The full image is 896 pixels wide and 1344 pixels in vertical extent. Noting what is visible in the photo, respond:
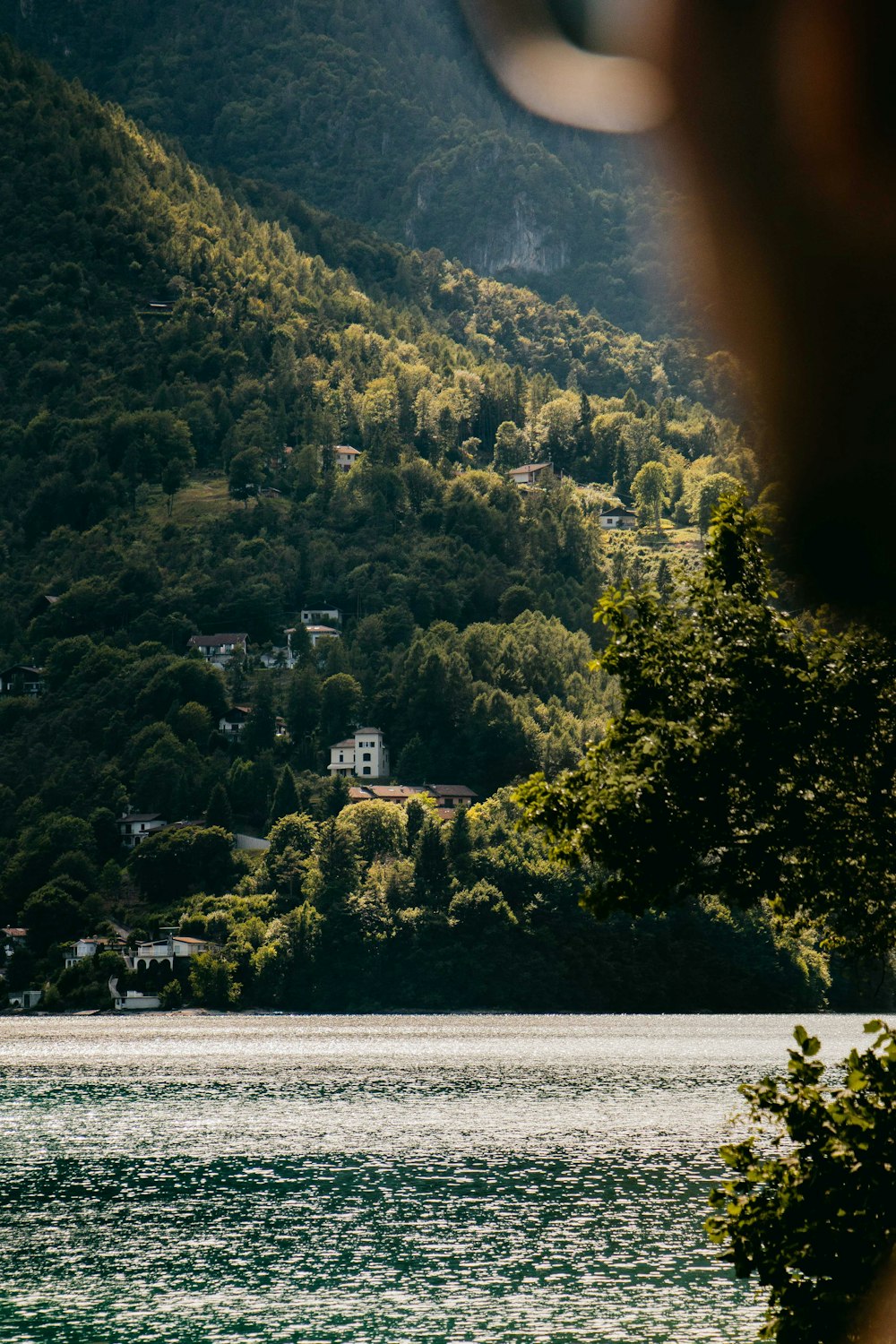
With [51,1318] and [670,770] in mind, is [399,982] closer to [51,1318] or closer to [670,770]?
[51,1318]

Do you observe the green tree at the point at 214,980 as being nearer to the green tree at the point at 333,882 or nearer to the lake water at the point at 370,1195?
the green tree at the point at 333,882

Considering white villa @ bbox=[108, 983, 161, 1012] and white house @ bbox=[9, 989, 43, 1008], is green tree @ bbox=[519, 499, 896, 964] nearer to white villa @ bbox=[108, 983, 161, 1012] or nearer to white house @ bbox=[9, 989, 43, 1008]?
white villa @ bbox=[108, 983, 161, 1012]

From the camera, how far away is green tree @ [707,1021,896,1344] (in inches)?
939

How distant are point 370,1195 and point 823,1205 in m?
47.3

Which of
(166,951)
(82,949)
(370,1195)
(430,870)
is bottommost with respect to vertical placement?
(370,1195)

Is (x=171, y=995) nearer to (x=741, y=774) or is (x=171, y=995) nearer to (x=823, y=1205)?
(x=741, y=774)

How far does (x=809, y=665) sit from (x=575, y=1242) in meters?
35.0

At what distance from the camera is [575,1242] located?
58.7m

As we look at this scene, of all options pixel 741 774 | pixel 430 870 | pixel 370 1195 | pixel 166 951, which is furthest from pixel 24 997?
pixel 741 774

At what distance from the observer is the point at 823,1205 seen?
957 inches

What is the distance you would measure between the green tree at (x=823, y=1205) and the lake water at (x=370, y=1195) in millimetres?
21372

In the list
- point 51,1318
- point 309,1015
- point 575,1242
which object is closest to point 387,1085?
point 575,1242

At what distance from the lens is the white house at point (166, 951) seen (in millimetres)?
190625

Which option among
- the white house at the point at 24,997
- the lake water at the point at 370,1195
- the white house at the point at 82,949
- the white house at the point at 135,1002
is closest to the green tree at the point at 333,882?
the white house at the point at 135,1002
